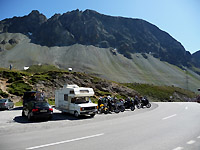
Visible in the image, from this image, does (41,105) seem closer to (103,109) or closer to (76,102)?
(76,102)

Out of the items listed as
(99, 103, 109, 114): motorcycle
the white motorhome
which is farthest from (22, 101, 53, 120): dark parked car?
(99, 103, 109, 114): motorcycle

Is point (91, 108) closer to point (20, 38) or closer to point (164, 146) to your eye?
point (164, 146)

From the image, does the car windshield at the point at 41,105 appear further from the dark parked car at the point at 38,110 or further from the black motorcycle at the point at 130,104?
the black motorcycle at the point at 130,104

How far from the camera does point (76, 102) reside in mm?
15891

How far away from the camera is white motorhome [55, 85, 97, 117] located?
49.0 ft

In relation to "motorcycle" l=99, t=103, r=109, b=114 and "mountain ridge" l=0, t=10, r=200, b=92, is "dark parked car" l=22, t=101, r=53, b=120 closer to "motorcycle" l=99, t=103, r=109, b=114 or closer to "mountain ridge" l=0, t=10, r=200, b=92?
"motorcycle" l=99, t=103, r=109, b=114

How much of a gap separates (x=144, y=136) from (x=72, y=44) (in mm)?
167198

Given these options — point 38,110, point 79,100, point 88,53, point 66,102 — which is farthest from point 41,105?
point 88,53

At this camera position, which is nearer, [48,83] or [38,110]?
[38,110]

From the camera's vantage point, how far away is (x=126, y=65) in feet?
473

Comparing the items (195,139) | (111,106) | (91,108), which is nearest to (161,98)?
(111,106)

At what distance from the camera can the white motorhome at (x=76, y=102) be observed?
49.0 feet

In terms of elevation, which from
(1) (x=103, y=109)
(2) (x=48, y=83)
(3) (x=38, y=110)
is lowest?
(1) (x=103, y=109)

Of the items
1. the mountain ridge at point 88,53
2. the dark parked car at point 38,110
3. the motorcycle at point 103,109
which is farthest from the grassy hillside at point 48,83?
the mountain ridge at point 88,53
